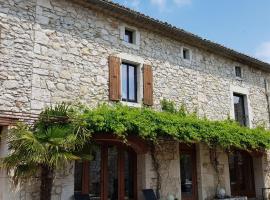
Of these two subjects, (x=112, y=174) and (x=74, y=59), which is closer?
(x=74, y=59)

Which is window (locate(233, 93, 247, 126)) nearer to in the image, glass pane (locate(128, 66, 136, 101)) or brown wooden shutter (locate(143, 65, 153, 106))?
brown wooden shutter (locate(143, 65, 153, 106))

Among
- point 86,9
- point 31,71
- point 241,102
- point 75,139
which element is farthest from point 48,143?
Answer: point 241,102

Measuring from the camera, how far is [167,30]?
11.6 m

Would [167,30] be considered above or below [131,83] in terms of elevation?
above

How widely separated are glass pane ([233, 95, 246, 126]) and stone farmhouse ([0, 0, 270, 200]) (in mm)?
46

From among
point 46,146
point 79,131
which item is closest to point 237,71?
point 79,131

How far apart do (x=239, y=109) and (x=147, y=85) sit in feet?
17.0

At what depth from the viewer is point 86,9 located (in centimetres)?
991

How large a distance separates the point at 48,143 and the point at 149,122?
2.71 meters

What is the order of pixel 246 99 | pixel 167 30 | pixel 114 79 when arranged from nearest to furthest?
pixel 114 79 → pixel 167 30 → pixel 246 99

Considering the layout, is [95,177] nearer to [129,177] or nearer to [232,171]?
[129,177]

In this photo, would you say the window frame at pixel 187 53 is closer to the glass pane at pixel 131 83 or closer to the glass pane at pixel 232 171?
the glass pane at pixel 131 83

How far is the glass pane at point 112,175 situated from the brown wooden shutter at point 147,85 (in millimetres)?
1793

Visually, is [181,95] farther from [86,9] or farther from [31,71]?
[31,71]
